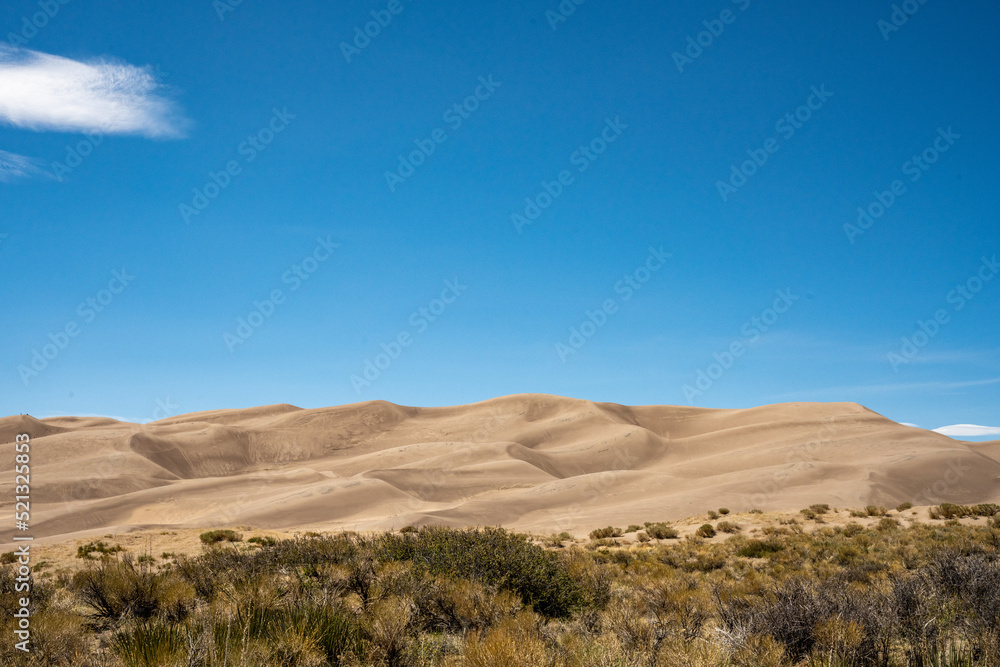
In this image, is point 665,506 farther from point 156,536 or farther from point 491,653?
point 491,653

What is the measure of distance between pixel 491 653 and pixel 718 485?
49385mm

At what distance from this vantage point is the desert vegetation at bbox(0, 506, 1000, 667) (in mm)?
5809

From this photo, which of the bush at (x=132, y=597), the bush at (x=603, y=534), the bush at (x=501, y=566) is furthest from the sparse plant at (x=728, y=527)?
the bush at (x=132, y=597)

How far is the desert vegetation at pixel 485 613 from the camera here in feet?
19.1

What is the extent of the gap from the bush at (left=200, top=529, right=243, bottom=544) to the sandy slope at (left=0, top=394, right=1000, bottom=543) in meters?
12.2

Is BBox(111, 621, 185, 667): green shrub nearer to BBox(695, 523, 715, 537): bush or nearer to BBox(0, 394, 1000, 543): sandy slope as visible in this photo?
BBox(695, 523, 715, 537): bush

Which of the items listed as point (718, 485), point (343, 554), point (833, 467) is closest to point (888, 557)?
point (343, 554)

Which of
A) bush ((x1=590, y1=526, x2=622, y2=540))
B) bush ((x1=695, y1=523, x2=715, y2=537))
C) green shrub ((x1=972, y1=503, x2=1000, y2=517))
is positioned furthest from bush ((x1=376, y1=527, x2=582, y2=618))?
green shrub ((x1=972, y1=503, x2=1000, y2=517))

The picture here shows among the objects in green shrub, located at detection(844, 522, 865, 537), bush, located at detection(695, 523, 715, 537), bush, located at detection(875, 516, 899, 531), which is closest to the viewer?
green shrub, located at detection(844, 522, 865, 537)

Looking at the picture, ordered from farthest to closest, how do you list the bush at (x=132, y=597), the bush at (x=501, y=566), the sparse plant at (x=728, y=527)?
the sparse plant at (x=728, y=527) < the bush at (x=501, y=566) < the bush at (x=132, y=597)

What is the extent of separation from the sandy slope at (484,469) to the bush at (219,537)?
12226 mm

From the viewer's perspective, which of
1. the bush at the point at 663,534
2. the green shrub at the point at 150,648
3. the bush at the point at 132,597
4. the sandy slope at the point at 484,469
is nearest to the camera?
the green shrub at the point at 150,648

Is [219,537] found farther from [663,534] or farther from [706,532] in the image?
[706,532]

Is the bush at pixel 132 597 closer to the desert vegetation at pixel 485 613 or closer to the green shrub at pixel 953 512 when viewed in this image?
the desert vegetation at pixel 485 613
